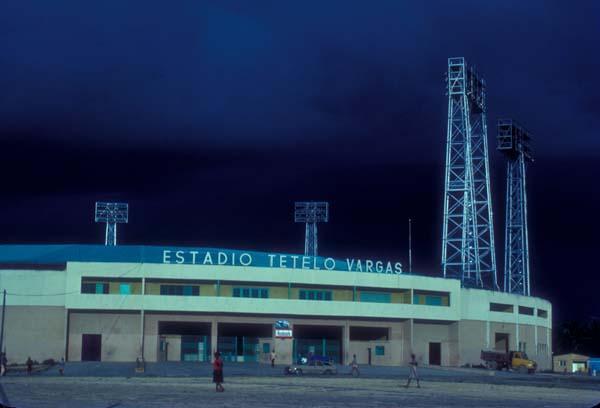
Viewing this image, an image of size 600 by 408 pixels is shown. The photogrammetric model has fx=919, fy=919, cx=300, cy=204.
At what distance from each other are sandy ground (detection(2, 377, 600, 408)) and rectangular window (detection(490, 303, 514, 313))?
4522 centimetres

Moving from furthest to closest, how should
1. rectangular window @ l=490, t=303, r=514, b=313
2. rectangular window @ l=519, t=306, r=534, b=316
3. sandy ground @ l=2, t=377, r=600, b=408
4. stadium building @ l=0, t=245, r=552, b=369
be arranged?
rectangular window @ l=519, t=306, r=534, b=316, rectangular window @ l=490, t=303, r=514, b=313, stadium building @ l=0, t=245, r=552, b=369, sandy ground @ l=2, t=377, r=600, b=408

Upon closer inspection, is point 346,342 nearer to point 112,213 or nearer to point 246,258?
point 246,258

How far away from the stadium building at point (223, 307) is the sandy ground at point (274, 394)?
2654cm

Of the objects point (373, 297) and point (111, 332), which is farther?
point (373, 297)

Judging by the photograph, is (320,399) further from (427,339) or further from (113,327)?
(427,339)

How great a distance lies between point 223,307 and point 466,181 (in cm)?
3215

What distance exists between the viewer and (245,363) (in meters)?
89.6

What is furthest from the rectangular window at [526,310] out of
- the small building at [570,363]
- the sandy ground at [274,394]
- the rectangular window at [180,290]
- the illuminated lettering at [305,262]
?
the sandy ground at [274,394]

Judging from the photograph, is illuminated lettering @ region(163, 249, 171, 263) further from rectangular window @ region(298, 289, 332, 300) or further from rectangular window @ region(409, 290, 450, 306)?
rectangular window @ region(409, 290, 450, 306)

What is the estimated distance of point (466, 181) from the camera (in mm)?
102438

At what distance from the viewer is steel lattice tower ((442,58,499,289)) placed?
102875 millimetres

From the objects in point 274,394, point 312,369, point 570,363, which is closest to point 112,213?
point 312,369

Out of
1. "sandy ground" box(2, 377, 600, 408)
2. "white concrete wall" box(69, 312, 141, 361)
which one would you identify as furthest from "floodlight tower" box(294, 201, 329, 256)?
"sandy ground" box(2, 377, 600, 408)

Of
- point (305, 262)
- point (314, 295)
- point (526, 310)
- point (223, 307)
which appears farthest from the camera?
point (526, 310)
